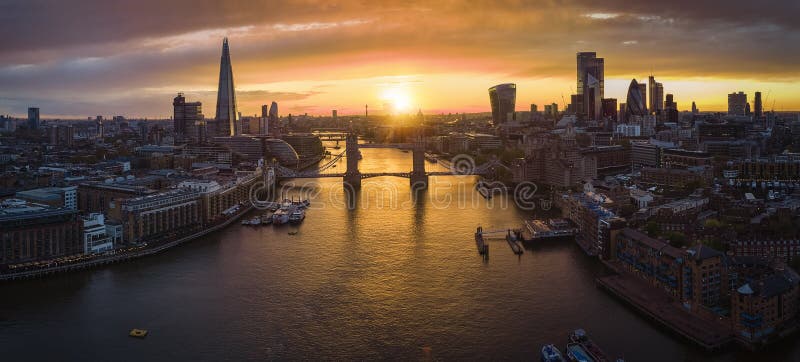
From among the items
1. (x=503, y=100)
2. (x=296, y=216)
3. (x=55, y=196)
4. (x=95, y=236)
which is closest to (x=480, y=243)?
(x=296, y=216)

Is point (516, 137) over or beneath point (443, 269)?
over

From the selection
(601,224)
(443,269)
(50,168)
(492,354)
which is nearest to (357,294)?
(443,269)

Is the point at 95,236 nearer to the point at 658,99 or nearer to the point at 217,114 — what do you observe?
the point at 217,114

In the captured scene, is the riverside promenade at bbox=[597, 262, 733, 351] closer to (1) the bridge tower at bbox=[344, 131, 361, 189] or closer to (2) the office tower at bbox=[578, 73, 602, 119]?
(1) the bridge tower at bbox=[344, 131, 361, 189]

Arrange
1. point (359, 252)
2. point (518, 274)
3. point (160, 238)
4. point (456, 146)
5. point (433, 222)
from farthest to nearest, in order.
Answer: point (456, 146)
point (433, 222)
point (160, 238)
point (359, 252)
point (518, 274)

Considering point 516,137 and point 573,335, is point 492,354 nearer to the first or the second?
point 573,335

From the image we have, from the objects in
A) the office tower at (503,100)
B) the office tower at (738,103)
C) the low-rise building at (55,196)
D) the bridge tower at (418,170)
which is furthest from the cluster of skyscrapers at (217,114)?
the office tower at (738,103)

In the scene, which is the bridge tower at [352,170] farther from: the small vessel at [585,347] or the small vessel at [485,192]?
the small vessel at [585,347]

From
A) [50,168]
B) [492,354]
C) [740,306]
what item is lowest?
[492,354]
